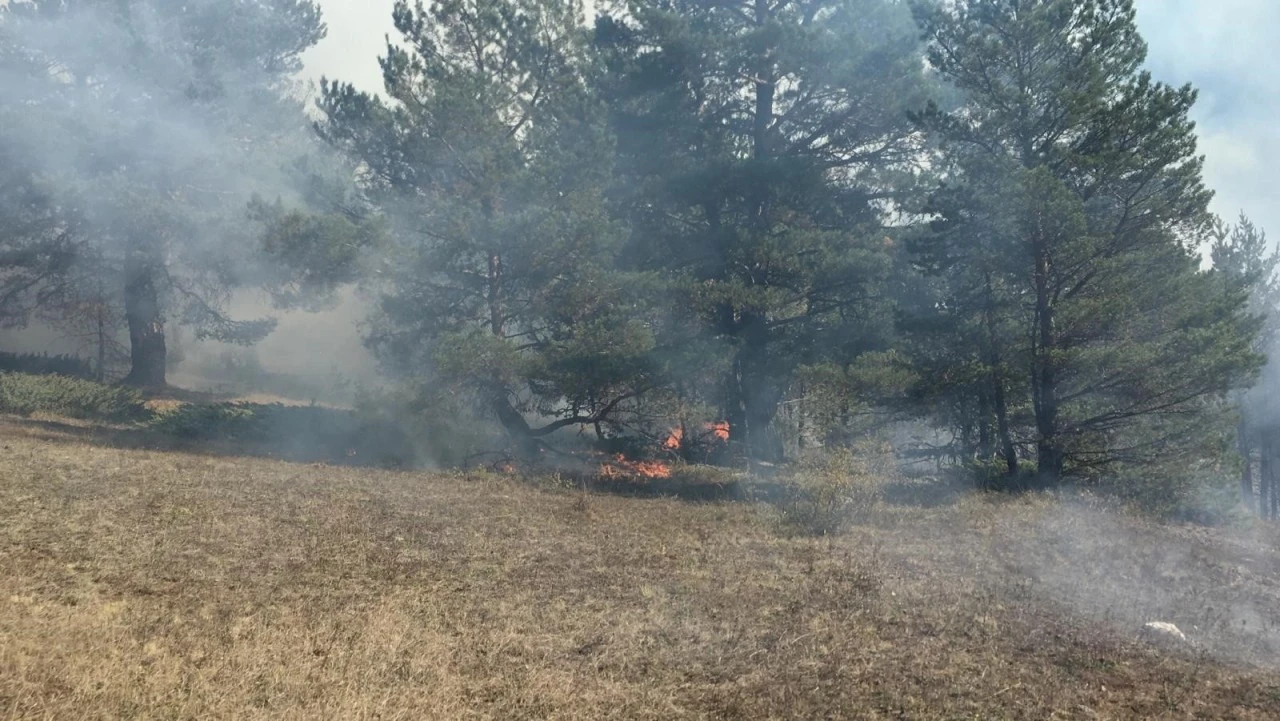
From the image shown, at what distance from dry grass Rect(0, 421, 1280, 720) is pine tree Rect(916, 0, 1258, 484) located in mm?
3259

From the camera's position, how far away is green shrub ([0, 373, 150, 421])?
21.2 meters

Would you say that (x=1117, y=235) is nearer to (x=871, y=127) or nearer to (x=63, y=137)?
(x=871, y=127)

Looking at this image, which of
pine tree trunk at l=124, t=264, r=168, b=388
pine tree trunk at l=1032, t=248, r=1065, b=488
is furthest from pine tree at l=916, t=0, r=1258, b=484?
pine tree trunk at l=124, t=264, r=168, b=388

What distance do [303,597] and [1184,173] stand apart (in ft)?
48.0

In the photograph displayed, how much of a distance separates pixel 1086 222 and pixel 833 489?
6.52 m

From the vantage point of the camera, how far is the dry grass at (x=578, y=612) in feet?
19.1

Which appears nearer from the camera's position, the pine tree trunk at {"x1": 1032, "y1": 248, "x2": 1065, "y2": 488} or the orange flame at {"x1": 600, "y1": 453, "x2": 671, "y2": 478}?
the pine tree trunk at {"x1": 1032, "y1": 248, "x2": 1065, "y2": 488}

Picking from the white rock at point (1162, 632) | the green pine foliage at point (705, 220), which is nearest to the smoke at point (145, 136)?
the green pine foliage at point (705, 220)

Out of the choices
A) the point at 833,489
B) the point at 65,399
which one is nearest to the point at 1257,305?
the point at 833,489

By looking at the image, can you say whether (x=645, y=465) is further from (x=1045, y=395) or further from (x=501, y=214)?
(x=1045, y=395)

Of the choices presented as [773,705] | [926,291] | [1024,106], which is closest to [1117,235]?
[1024,106]

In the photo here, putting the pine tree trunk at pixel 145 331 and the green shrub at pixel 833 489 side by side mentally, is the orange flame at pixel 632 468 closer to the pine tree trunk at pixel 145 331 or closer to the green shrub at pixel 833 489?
the green shrub at pixel 833 489

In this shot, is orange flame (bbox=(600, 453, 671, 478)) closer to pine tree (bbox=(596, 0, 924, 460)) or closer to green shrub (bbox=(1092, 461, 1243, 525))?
pine tree (bbox=(596, 0, 924, 460))

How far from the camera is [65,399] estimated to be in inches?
859
